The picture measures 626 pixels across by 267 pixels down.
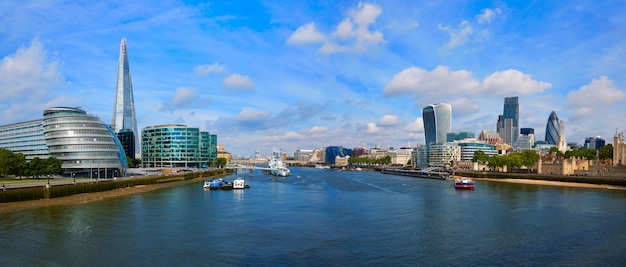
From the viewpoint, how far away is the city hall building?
321 feet

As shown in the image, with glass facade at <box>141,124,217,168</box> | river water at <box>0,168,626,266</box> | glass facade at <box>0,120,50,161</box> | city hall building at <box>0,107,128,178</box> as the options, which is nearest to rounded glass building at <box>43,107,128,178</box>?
city hall building at <box>0,107,128,178</box>

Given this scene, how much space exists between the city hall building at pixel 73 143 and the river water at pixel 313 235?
1907 inches

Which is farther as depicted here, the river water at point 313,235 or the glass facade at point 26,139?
the glass facade at point 26,139

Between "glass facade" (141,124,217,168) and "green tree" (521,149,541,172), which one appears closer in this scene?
"green tree" (521,149,541,172)

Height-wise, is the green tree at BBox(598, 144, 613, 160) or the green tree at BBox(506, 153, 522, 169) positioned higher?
the green tree at BBox(598, 144, 613, 160)

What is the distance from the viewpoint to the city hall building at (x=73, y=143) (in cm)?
9781

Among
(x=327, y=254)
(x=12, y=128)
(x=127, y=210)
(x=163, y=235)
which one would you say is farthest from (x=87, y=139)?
(x=327, y=254)

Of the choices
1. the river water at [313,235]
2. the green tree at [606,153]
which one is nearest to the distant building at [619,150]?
the green tree at [606,153]

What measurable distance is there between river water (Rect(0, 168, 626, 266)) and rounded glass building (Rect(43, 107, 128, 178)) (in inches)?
1898

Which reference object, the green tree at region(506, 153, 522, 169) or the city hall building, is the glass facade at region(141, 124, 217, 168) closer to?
the city hall building

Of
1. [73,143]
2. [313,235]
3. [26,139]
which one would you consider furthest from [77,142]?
[313,235]

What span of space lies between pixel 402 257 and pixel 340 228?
437 inches

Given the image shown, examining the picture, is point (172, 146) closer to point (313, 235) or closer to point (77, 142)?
point (77, 142)

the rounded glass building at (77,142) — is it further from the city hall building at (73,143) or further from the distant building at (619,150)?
the distant building at (619,150)
